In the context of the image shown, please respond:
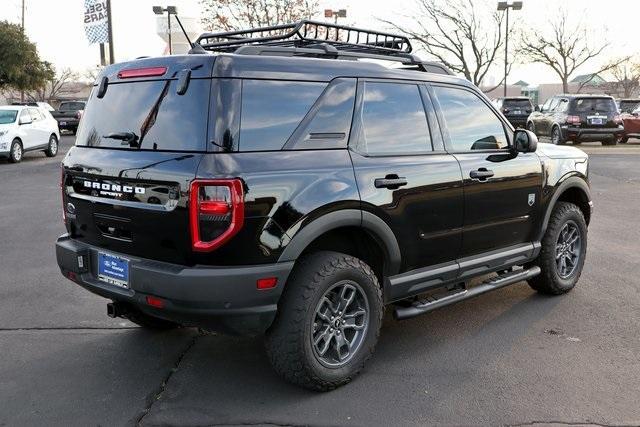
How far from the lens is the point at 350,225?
363 centimetres

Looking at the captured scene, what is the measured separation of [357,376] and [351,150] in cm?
138

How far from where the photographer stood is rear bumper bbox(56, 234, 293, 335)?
10.5 feet

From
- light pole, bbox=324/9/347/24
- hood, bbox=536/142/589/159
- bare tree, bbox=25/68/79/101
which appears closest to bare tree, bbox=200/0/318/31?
light pole, bbox=324/9/347/24

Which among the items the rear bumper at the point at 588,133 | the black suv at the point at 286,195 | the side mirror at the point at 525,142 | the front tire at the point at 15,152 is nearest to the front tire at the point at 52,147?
the front tire at the point at 15,152

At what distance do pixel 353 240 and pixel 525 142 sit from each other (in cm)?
171

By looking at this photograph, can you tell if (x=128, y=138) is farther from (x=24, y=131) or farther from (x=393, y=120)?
(x=24, y=131)

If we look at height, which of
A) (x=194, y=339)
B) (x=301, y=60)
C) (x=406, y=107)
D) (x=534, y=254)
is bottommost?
(x=194, y=339)

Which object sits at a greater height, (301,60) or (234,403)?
(301,60)

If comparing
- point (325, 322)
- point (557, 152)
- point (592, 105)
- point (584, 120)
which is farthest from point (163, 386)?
point (592, 105)

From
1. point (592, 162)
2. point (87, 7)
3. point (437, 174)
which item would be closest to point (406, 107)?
point (437, 174)

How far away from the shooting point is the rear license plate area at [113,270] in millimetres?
3506

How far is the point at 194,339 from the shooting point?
4.51 metres

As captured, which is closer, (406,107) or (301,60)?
(301,60)

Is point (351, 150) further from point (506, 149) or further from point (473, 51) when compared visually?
point (473, 51)
